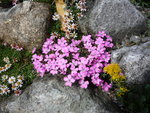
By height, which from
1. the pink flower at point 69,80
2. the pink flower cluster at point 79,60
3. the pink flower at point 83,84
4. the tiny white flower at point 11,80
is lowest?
the tiny white flower at point 11,80

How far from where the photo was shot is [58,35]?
508 centimetres

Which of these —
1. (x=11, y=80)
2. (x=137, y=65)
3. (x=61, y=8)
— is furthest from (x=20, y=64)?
(x=137, y=65)

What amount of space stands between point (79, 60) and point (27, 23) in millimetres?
1768

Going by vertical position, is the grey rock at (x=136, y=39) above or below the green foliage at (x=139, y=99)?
above

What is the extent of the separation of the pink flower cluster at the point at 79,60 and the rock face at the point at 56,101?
0.18m

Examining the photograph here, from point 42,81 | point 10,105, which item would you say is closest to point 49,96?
point 42,81

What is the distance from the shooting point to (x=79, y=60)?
4.30 m

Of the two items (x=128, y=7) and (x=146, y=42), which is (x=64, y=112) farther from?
(x=128, y=7)

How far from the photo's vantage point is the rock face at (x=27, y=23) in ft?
16.5

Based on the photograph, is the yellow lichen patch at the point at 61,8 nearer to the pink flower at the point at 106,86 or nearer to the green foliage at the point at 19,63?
the green foliage at the point at 19,63

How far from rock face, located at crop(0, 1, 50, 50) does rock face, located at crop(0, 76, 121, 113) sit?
1.44m

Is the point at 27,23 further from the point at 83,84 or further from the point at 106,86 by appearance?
the point at 106,86

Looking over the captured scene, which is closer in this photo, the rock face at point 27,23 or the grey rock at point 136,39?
the grey rock at point 136,39

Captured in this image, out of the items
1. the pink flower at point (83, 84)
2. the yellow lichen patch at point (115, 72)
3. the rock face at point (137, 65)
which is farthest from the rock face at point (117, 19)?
the pink flower at point (83, 84)
